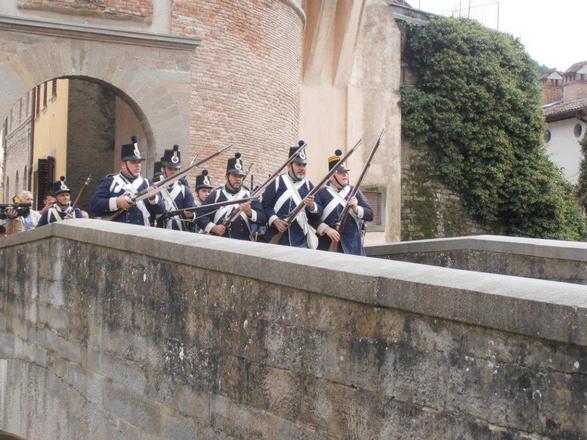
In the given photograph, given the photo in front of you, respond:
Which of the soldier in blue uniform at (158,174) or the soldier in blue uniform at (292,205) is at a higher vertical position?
the soldier in blue uniform at (158,174)

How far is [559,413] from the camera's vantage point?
14.7 ft

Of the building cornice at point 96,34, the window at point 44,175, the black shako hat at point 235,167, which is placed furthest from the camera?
the window at point 44,175

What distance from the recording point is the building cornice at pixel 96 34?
18.5 metres

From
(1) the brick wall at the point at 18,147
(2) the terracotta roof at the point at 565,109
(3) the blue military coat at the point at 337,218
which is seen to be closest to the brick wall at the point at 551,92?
(2) the terracotta roof at the point at 565,109

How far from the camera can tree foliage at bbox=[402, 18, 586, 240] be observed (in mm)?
30094

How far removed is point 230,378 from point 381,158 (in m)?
23.1

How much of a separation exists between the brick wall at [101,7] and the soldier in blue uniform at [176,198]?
541 cm

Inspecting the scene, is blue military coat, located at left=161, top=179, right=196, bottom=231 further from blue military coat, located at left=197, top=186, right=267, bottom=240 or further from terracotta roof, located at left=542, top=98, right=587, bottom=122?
terracotta roof, located at left=542, top=98, right=587, bottom=122

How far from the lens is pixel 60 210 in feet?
47.3

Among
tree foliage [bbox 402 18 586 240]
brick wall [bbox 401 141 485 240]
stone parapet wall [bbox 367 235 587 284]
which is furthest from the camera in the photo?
brick wall [bbox 401 141 485 240]

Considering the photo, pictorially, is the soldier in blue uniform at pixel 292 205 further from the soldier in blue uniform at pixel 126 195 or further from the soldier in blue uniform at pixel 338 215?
the soldier in blue uniform at pixel 126 195

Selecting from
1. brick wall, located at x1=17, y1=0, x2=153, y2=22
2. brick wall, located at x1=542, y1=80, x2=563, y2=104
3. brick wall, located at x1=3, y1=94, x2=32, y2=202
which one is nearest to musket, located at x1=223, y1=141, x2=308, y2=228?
brick wall, located at x1=17, y1=0, x2=153, y2=22

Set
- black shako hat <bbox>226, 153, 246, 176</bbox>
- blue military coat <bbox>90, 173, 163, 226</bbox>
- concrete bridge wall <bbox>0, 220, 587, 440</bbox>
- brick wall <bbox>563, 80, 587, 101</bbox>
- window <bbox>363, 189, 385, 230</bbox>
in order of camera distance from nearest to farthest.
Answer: concrete bridge wall <bbox>0, 220, 587, 440</bbox>, blue military coat <bbox>90, 173, 163, 226</bbox>, black shako hat <bbox>226, 153, 246, 176</bbox>, window <bbox>363, 189, 385, 230</bbox>, brick wall <bbox>563, 80, 587, 101</bbox>

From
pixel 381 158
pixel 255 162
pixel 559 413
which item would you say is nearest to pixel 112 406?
pixel 559 413
